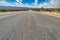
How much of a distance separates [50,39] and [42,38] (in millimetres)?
298

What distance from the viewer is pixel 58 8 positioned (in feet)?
170

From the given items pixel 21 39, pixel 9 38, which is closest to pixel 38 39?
pixel 21 39

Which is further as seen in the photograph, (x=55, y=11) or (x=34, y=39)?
(x=55, y=11)

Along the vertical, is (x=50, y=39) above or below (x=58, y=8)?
above

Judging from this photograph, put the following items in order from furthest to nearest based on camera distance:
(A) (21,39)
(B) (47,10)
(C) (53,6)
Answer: (B) (47,10), (C) (53,6), (A) (21,39)

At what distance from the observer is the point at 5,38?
5902 mm

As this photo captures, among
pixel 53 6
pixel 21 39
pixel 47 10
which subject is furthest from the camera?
pixel 47 10

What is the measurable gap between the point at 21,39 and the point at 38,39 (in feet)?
1.73

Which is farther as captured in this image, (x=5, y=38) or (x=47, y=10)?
(x=47, y=10)

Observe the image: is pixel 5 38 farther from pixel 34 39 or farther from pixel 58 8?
pixel 58 8

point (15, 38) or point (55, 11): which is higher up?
point (15, 38)

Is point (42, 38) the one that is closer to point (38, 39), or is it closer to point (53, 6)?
point (38, 39)

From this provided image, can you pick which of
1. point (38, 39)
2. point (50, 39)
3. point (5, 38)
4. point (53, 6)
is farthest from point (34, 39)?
point (53, 6)

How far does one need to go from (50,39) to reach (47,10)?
49494 millimetres
